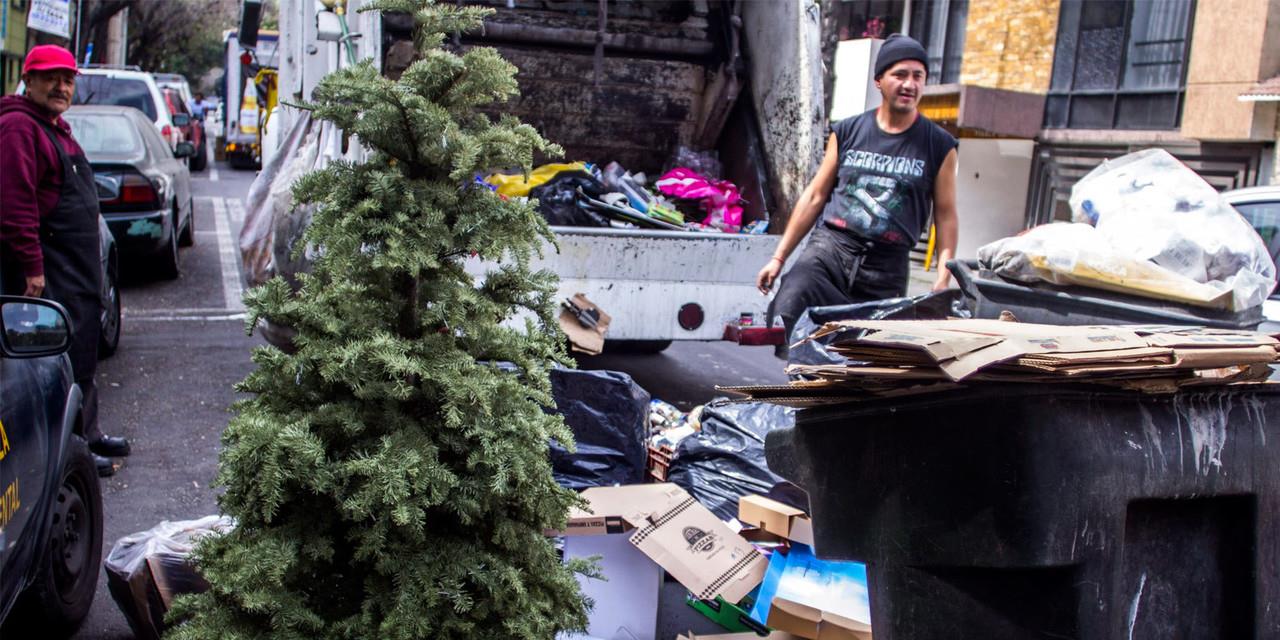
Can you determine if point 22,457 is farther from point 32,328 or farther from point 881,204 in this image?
point 881,204

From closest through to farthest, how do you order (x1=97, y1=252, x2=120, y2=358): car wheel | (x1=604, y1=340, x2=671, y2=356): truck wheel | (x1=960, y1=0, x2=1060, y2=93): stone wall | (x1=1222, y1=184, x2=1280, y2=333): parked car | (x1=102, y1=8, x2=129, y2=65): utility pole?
(x1=1222, y1=184, x2=1280, y2=333): parked car < (x1=97, y1=252, x2=120, y2=358): car wheel < (x1=604, y1=340, x2=671, y2=356): truck wheel < (x1=960, y1=0, x2=1060, y2=93): stone wall < (x1=102, y1=8, x2=129, y2=65): utility pole

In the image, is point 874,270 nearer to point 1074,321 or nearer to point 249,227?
point 1074,321

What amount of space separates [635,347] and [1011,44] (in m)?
11.9

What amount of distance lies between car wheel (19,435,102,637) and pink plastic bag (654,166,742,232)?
161 inches

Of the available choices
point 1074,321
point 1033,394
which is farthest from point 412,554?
point 1074,321

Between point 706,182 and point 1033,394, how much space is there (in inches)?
198

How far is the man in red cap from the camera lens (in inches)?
173

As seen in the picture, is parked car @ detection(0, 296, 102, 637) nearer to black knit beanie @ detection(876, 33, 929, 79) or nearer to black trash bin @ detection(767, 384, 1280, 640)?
black trash bin @ detection(767, 384, 1280, 640)

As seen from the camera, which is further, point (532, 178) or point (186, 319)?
point (186, 319)

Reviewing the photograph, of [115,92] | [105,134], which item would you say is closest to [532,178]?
[105,134]

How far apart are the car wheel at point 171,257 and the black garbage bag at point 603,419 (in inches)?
260

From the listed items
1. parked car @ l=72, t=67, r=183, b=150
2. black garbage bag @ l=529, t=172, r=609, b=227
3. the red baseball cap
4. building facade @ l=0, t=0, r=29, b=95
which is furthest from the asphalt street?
building facade @ l=0, t=0, r=29, b=95

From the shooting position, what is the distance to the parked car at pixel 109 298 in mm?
6324

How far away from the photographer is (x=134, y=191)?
8.91 meters
